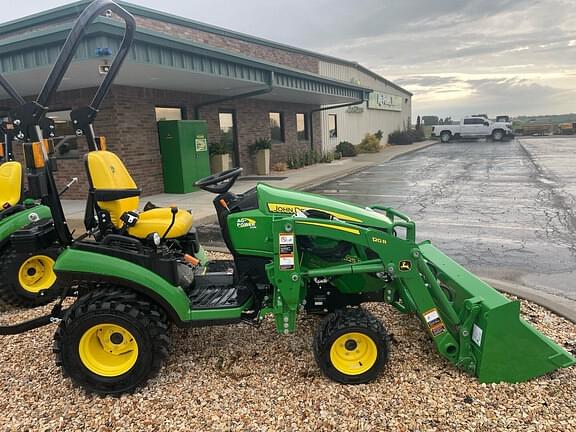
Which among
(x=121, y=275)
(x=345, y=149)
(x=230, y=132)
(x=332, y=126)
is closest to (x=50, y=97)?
(x=121, y=275)

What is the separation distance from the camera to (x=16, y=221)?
4223 mm

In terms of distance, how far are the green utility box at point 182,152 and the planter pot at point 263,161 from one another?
3.85 m

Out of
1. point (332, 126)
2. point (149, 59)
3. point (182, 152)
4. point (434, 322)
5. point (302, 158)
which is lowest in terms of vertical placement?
point (302, 158)

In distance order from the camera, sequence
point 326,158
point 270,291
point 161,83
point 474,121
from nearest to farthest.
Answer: point 270,291 < point 161,83 < point 326,158 < point 474,121

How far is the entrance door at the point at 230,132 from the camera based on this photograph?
13.6 meters

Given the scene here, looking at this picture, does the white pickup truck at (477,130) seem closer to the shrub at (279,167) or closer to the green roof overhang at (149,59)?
the shrub at (279,167)

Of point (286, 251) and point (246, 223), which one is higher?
point (246, 223)

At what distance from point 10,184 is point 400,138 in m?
33.3

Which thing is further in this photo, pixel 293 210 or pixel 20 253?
pixel 20 253

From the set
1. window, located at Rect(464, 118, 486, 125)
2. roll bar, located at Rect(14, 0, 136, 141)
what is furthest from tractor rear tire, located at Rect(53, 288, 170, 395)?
window, located at Rect(464, 118, 486, 125)

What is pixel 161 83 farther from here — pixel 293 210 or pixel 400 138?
pixel 400 138

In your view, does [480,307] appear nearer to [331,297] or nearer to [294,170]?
[331,297]

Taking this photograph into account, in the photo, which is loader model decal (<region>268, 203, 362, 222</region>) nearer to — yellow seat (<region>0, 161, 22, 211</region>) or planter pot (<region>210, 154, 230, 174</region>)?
yellow seat (<region>0, 161, 22, 211</region>)

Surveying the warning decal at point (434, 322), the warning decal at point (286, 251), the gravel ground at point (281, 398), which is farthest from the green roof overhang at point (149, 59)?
the warning decal at point (434, 322)
